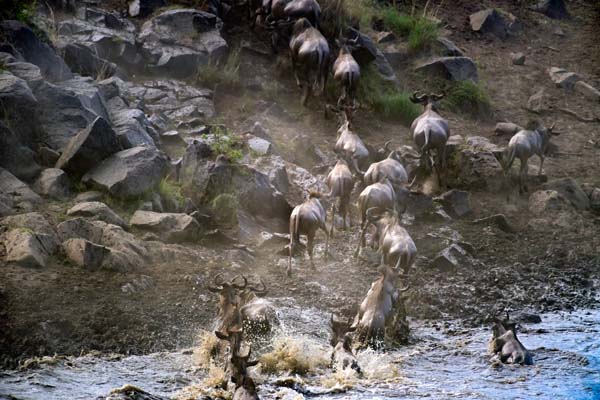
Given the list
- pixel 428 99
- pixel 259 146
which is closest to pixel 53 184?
pixel 259 146

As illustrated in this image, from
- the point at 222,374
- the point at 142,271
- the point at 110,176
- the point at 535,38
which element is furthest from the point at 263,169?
the point at 535,38

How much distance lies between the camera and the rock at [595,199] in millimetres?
14117

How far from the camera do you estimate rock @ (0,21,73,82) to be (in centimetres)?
1323

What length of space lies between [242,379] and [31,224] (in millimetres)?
3867

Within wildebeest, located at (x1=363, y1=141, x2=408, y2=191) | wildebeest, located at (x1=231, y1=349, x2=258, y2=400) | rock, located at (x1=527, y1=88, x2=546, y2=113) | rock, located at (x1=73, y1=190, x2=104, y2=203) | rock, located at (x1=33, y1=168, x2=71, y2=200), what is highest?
wildebeest, located at (x1=231, y1=349, x2=258, y2=400)

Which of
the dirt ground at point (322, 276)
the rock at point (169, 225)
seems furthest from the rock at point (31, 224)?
the rock at point (169, 225)

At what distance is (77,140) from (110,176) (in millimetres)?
721

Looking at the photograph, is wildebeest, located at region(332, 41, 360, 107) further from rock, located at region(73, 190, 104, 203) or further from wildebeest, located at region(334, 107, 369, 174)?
rock, located at region(73, 190, 104, 203)

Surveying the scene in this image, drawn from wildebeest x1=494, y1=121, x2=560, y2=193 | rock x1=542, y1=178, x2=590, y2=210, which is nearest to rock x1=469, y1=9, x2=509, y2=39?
wildebeest x1=494, y1=121, x2=560, y2=193

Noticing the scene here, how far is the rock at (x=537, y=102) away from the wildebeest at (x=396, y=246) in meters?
8.26

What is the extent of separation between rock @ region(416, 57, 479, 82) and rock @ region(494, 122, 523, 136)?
68.5 inches

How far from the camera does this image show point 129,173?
37.6ft

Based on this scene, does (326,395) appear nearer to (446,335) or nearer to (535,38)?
(446,335)

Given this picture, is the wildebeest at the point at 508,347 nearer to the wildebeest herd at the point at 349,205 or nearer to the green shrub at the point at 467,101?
the wildebeest herd at the point at 349,205
